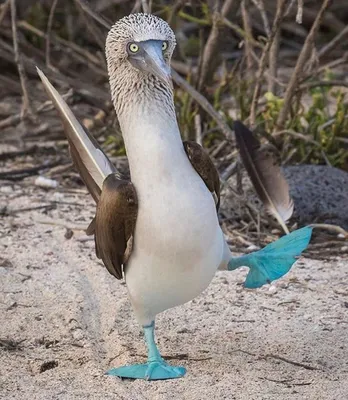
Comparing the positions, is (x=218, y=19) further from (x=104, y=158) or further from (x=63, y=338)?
(x=63, y=338)

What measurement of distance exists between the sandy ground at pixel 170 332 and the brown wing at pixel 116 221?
453 millimetres

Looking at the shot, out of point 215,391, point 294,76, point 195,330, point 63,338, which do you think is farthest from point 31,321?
point 294,76

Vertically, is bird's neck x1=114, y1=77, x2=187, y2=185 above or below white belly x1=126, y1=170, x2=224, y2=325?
above

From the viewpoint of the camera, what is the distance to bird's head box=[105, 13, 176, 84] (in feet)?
10.7

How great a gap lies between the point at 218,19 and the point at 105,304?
2033 mm

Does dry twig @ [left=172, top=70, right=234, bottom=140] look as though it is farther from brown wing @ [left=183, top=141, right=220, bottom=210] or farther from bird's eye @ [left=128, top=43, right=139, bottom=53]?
bird's eye @ [left=128, top=43, right=139, bottom=53]

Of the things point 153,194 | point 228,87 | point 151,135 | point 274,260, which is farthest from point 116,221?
point 228,87

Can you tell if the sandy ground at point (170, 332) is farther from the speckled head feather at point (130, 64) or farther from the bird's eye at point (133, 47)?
the bird's eye at point (133, 47)

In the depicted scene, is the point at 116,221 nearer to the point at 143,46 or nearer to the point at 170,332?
the point at 143,46

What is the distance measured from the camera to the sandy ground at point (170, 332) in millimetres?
3480

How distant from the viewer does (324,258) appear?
4.84 metres

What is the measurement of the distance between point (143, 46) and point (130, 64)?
0.10m

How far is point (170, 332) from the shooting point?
159 inches

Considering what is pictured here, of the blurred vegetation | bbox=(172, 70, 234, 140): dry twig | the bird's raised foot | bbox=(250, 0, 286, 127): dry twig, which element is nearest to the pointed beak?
the bird's raised foot
